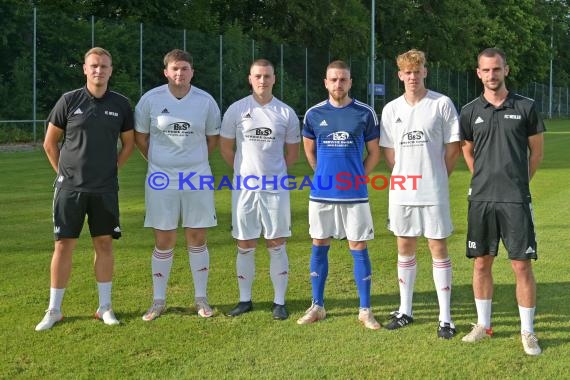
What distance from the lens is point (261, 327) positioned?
5309mm

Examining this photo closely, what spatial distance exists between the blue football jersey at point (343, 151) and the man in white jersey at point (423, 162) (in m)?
0.22

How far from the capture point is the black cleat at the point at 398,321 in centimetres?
529

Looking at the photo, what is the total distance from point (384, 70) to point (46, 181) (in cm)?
2894

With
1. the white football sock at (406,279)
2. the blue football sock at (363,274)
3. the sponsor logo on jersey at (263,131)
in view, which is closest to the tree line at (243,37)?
the sponsor logo on jersey at (263,131)

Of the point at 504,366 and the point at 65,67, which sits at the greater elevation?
the point at 65,67

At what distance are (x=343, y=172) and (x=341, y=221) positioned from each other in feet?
1.27

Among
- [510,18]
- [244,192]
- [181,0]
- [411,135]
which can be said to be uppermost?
[510,18]

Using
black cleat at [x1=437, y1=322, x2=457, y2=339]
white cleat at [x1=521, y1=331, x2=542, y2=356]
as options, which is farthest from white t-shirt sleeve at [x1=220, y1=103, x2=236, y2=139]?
white cleat at [x1=521, y1=331, x2=542, y2=356]

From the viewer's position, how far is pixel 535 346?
4.76 m

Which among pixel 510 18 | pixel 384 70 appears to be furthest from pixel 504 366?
pixel 510 18

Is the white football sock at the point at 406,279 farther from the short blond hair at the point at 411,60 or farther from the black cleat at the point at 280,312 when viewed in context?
the short blond hair at the point at 411,60

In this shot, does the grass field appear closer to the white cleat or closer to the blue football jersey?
the white cleat

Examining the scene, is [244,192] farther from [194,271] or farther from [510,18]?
[510,18]

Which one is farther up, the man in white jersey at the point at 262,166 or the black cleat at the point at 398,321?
the man in white jersey at the point at 262,166
